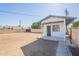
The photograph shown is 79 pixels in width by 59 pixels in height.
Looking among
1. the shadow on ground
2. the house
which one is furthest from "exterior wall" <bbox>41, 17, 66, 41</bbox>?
the shadow on ground

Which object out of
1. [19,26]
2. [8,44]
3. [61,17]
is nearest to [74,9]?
[61,17]

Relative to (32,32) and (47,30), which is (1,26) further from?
(47,30)

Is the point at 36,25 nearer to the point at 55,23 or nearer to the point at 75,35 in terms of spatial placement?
the point at 55,23

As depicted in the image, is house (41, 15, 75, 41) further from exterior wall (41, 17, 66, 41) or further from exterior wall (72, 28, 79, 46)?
exterior wall (72, 28, 79, 46)

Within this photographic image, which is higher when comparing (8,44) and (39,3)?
(39,3)

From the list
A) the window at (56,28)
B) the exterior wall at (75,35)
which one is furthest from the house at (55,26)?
the exterior wall at (75,35)

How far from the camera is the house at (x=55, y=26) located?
397cm

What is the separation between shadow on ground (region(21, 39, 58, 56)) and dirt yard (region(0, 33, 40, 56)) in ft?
0.30

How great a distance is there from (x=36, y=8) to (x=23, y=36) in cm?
57

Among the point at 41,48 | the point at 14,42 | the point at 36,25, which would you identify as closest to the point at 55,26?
the point at 36,25

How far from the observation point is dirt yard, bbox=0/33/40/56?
401 cm

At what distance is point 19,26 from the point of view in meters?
4.09

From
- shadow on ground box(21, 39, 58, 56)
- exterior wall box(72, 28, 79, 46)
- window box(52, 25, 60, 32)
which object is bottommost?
shadow on ground box(21, 39, 58, 56)

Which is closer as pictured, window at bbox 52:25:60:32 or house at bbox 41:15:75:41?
house at bbox 41:15:75:41
